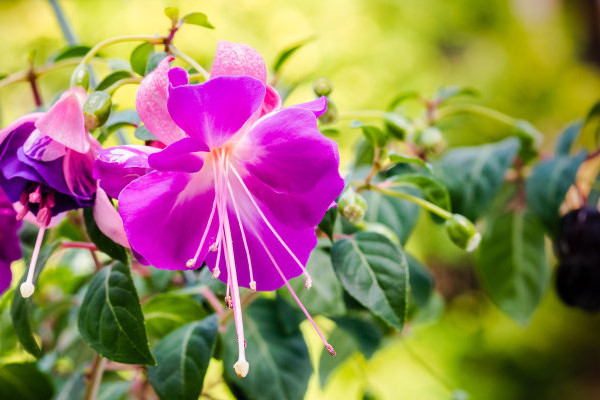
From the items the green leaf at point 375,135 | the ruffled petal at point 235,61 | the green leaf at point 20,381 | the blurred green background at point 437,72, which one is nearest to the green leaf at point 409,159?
the green leaf at point 375,135

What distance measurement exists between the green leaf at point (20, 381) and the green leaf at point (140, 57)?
0.98 ft

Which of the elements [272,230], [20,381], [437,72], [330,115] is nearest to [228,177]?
[272,230]

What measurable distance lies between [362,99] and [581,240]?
7.65 feet

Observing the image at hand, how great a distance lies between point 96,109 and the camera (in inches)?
12.9

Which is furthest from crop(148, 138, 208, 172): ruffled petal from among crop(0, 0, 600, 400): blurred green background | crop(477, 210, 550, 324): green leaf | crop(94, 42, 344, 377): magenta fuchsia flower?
crop(0, 0, 600, 400): blurred green background

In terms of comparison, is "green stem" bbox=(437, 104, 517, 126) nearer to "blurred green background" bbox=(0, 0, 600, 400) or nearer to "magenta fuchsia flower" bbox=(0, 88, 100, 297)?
"magenta fuchsia flower" bbox=(0, 88, 100, 297)

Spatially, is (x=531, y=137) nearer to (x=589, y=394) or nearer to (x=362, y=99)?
(x=362, y=99)

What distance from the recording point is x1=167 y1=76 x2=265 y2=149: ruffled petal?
29 centimetres

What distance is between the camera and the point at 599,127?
65 cm

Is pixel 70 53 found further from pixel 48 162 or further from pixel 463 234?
pixel 463 234

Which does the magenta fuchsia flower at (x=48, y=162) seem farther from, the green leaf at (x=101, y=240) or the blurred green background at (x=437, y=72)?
the blurred green background at (x=437, y=72)

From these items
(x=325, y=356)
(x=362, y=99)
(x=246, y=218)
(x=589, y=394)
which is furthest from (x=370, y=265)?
(x=589, y=394)

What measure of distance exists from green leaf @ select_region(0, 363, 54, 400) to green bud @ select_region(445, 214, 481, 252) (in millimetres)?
392

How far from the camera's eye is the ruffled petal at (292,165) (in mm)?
307
